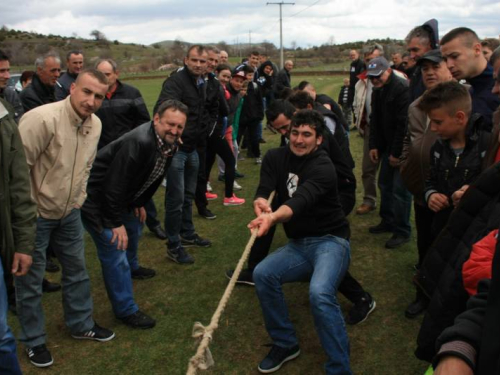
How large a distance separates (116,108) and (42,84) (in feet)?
4.08

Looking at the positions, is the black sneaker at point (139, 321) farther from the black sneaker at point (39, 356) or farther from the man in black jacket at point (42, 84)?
the man in black jacket at point (42, 84)

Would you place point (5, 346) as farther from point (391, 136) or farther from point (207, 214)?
point (391, 136)

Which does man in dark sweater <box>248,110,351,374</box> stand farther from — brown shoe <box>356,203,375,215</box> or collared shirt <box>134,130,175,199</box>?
brown shoe <box>356,203,375,215</box>

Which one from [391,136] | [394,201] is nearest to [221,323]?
[394,201]

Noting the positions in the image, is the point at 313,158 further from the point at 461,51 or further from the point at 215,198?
the point at 215,198

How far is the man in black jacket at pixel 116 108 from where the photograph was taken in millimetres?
4953

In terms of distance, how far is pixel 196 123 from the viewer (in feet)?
17.5

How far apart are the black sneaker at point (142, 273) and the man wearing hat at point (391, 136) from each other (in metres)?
2.82

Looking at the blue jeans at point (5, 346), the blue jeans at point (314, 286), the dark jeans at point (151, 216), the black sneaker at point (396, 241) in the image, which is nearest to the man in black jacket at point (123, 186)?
the blue jeans at point (5, 346)

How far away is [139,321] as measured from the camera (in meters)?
3.84

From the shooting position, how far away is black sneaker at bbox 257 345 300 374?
127 inches

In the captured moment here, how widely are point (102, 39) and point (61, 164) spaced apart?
373 ft

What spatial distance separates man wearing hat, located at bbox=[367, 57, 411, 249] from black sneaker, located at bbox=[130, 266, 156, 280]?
2.82 meters

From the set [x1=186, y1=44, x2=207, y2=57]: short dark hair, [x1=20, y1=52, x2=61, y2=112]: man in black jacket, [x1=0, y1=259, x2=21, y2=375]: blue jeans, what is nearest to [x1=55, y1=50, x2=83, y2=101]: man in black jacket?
[x1=20, y1=52, x2=61, y2=112]: man in black jacket
